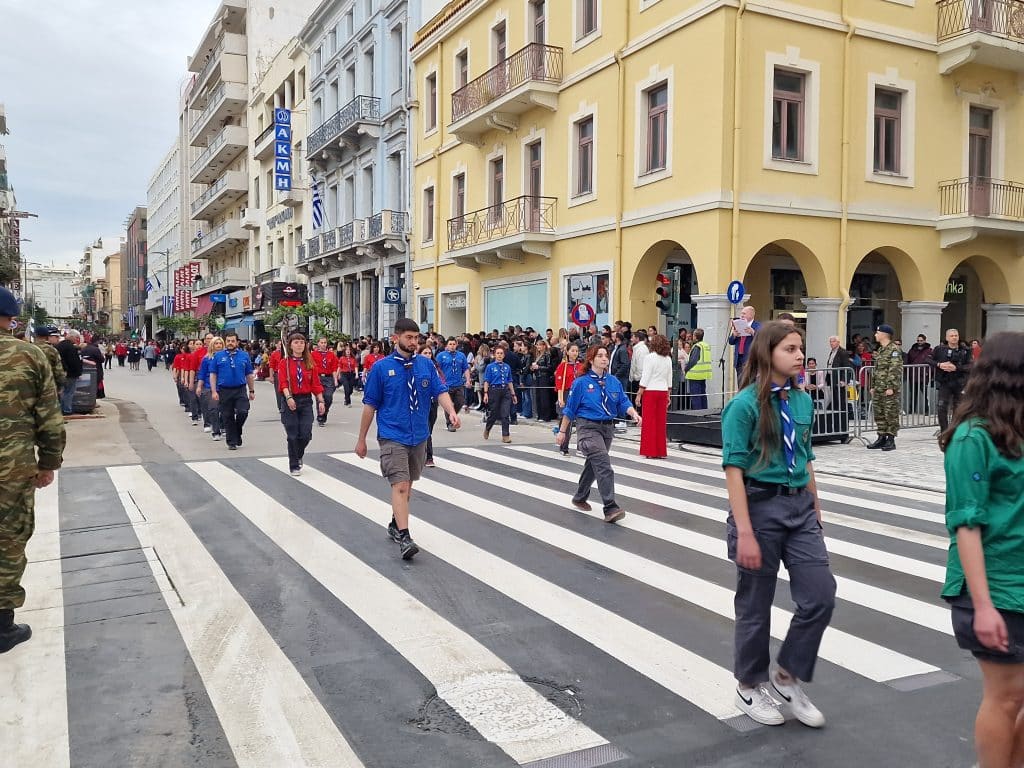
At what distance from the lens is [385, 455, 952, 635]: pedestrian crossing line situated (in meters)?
5.46

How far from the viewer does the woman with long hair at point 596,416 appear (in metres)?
8.30

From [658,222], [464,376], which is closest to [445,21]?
[658,222]

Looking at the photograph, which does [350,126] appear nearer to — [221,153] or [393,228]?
[393,228]

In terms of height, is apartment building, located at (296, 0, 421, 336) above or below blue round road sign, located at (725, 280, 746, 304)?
above

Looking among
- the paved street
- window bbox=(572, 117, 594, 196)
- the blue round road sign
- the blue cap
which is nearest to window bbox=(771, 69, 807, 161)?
the blue round road sign

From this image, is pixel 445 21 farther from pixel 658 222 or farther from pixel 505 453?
pixel 505 453

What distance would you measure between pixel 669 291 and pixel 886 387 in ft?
19.0

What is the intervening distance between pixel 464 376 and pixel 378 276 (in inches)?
741

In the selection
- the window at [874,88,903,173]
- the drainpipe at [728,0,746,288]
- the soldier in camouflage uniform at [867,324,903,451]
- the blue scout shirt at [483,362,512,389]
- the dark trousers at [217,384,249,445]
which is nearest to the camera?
the soldier in camouflage uniform at [867,324,903,451]

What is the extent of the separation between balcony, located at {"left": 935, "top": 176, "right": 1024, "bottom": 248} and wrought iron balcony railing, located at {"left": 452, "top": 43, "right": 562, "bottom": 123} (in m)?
9.87

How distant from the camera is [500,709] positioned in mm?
3996

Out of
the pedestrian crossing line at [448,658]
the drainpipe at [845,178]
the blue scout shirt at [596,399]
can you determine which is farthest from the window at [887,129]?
the pedestrian crossing line at [448,658]

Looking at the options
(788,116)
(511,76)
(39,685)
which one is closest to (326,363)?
(788,116)

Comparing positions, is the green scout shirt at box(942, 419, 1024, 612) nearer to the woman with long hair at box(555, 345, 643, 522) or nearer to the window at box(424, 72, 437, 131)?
the woman with long hair at box(555, 345, 643, 522)
